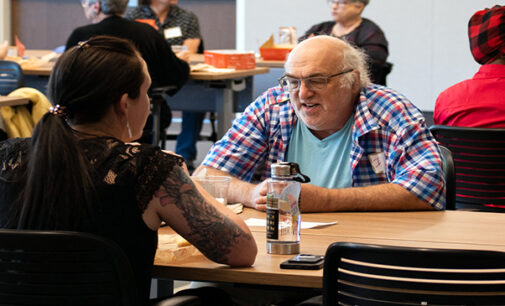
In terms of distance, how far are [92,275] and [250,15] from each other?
8.17m

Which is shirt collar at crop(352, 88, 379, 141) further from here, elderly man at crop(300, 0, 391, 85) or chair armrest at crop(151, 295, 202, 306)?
elderly man at crop(300, 0, 391, 85)

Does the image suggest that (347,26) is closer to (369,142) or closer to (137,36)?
(137,36)

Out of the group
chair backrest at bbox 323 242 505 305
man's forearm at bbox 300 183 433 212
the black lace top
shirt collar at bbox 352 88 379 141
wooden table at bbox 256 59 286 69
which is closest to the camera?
chair backrest at bbox 323 242 505 305

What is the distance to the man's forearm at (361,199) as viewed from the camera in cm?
228

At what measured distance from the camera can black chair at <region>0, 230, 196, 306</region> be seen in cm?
150

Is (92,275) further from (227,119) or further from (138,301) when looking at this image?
(227,119)

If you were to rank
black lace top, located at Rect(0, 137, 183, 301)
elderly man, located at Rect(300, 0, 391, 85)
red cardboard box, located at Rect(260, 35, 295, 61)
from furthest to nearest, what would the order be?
1. red cardboard box, located at Rect(260, 35, 295, 61)
2. elderly man, located at Rect(300, 0, 391, 85)
3. black lace top, located at Rect(0, 137, 183, 301)

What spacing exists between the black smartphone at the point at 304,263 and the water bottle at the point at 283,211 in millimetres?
95

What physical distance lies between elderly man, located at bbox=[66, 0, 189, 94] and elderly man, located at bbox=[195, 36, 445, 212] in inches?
98.8

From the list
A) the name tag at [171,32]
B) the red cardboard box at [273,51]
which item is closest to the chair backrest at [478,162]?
the red cardboard box at [273,51]

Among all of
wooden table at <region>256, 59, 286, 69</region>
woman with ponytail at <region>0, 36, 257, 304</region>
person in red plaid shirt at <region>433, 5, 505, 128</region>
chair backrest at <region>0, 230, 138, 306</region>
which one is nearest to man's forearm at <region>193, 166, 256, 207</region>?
woman with ponytail at <region>0, 36, 257, 304</region>

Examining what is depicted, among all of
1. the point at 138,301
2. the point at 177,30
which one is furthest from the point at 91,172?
the point at 177,30

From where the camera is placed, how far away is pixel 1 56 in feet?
20.6

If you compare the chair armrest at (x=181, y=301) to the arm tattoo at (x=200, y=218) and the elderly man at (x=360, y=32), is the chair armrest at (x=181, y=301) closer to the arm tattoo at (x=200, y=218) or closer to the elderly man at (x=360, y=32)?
the arm tattoo at (x=200, y=218)
